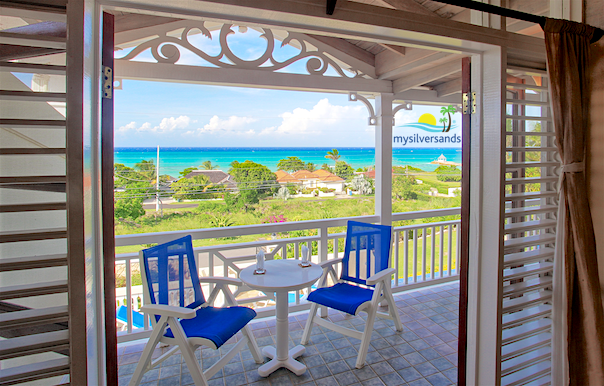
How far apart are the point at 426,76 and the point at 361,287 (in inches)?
81.9

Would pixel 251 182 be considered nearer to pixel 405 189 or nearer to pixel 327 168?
pixel 327 168

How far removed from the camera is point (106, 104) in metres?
1.31

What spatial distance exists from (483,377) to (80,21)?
2369 millimetres

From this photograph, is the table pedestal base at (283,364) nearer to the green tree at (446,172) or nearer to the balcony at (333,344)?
the balcony at (333,344)

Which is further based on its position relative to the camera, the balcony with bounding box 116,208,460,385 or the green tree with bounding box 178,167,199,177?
the green tree with bounding box 178,167,199,177

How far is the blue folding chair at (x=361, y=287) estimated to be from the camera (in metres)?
2.55

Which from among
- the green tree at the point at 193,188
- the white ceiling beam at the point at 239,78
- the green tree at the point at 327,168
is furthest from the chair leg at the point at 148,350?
the green tree at the point at 327,168

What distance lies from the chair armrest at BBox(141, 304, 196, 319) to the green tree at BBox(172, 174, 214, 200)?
9.46 m

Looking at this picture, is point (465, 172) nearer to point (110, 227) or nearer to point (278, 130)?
point (110, 227)

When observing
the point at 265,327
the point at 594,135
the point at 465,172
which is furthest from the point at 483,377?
the point at 265,327

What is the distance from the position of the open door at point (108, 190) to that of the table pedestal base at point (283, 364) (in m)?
1.25

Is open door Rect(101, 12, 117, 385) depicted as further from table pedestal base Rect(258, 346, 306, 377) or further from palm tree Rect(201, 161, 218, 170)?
palm tree Rect(201, 161, 218, 170)

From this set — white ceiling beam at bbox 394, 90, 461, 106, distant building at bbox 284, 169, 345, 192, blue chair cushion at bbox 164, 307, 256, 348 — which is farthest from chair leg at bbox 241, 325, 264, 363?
distant building at bbox 284, 169, 345, 192

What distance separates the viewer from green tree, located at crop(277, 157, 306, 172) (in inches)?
494
